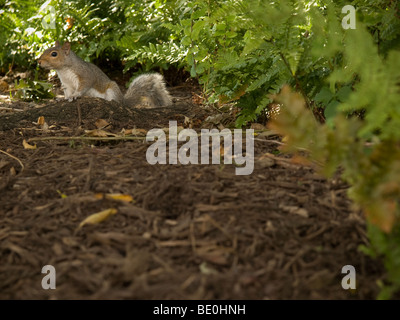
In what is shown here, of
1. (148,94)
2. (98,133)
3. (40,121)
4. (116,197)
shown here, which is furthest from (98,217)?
(148,94)

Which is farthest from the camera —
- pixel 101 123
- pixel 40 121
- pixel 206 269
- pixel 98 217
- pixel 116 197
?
pixel 40 121

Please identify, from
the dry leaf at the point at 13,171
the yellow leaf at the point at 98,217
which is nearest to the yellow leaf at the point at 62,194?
the yellow leaf at the point at 98,217

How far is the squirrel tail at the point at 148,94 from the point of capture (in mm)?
5469

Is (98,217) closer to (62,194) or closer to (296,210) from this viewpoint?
(62,194)

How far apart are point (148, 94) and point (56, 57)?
4.45 ft

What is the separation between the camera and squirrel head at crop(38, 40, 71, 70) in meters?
5.93

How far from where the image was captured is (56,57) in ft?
19.5

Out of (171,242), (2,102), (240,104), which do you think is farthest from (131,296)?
(2,102)

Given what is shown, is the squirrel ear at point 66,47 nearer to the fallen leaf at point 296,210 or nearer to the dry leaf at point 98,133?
the dry leaf at point 98,133

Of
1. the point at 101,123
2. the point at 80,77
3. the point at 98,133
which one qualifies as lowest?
the point at 98,133

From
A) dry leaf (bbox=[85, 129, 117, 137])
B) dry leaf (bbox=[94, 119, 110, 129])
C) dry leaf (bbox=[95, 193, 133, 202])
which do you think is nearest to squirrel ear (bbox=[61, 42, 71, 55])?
dry leaf (bbox=[94, 119, 110, 129])

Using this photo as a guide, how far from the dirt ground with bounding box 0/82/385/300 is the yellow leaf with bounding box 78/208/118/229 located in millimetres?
20

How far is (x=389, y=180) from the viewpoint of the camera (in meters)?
1.61

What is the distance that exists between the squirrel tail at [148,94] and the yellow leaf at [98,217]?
3.33m
